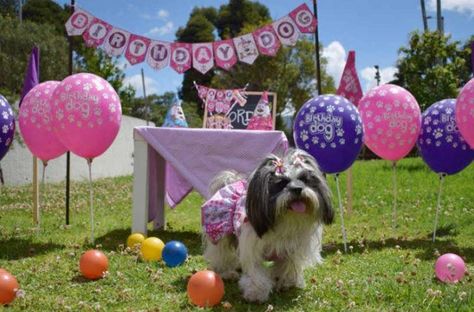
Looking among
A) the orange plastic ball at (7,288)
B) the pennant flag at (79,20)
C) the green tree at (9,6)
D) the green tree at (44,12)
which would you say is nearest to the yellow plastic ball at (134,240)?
the orange plastic ball at (7,288)

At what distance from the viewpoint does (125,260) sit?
15.9 feet

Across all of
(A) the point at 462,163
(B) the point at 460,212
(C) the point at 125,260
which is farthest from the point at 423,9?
(C) the point at 125,260

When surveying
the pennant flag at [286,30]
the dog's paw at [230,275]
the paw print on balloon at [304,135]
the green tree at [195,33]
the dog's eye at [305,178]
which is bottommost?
the dog's paw at [230,275]

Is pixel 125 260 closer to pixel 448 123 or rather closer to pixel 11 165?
pixel 448 123

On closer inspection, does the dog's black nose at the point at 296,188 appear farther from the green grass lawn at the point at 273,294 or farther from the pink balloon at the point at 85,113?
the pink balloon at the point at 85,113

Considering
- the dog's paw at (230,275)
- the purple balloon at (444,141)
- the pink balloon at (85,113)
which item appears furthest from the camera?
the purple balloon at (444,141)

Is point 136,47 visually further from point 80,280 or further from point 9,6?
point 9,6

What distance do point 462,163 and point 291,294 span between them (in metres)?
2.97

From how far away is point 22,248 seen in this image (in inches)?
219

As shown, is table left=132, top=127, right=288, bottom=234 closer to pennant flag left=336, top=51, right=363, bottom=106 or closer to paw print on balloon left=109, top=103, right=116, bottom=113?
paw print on balloon left=109, top=103, right=116, bottom=113

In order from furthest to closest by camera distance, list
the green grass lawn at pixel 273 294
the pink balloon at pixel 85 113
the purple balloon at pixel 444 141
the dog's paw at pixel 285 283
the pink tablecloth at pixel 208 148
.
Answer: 1. the pink tablecloth at pixel 208 148
2. the purple balloon at pixel 444 141
3. the pink balloon at pixel 85 113
4. the dog's paw at pixel 285 283
5. the green grass lawn at pixel 273 294

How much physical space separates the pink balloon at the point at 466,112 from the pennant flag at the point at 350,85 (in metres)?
2.50

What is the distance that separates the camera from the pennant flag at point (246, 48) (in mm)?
7148

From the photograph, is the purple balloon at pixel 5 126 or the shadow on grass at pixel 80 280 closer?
the shadow on grass at pixel 80 280
